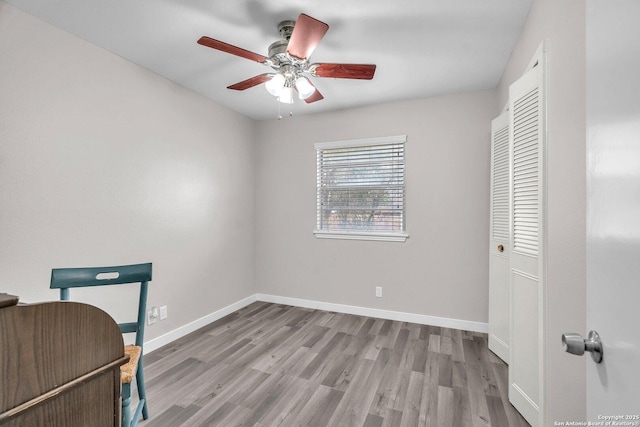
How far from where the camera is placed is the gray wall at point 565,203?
1.15m

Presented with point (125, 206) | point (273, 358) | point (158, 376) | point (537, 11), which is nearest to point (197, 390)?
point (158, 376)

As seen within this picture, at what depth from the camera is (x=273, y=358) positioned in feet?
8.25

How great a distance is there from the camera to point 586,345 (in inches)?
24.9

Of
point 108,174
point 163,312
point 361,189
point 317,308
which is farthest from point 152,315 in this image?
point 361,189

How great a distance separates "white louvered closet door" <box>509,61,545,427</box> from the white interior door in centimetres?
96

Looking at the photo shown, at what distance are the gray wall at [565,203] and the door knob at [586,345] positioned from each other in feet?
2.19

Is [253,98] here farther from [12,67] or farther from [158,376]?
[158,376]

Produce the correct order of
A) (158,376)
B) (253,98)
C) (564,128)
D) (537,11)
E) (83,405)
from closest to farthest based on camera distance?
1. (83,405)
2. (564,128)
3. (537,11)
4. (158,376)
5. (253,98)

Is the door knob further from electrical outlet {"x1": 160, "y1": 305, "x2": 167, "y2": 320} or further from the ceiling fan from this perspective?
electrical outlet {"x1": 160, "y1": 305, "x2": 167, "y2": 320}

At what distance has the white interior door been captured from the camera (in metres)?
0.51

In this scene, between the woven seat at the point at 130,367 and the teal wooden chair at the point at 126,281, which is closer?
the woven seat at the point at 130,367

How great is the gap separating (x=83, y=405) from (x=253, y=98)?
3.18 m

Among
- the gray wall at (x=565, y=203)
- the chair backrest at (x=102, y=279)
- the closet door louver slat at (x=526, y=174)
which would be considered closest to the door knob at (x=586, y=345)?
the gray wall at (x=565, y=203)

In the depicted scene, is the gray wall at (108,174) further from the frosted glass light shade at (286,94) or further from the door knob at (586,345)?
the door knob at (586,345)
